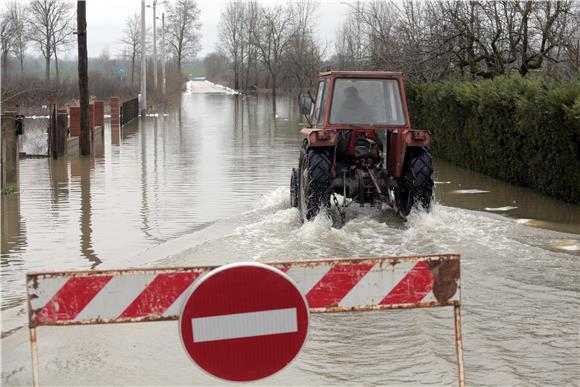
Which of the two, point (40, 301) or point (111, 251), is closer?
point (40, 301)

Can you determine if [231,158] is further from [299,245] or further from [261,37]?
[261,37]

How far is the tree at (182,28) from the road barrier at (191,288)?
91103 mm

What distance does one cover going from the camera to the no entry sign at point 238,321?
3949mm

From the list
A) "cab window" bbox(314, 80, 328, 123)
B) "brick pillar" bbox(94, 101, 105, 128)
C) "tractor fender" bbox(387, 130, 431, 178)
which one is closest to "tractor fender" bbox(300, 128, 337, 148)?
"tractor fender" bbox(387, 130, 431, 178)

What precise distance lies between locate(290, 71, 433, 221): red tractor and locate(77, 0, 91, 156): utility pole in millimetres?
10558

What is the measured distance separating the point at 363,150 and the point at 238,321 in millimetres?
8101

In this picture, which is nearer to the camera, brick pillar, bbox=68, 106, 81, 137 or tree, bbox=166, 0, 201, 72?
brick pillar, bbox=68, 106, 81, 137

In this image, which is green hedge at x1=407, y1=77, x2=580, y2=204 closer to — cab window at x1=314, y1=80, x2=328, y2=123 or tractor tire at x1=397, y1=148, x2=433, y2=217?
tractor tire at x1=397, y1=148, x2=433, y2=217

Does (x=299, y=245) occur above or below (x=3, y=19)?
below

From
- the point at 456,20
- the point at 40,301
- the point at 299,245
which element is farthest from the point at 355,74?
the point at 456,20

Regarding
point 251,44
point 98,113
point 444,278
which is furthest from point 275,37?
point 444,278

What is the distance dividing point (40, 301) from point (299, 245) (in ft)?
19.9

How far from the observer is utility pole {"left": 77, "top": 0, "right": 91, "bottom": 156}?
2200 cm

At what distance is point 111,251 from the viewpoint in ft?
33.1
